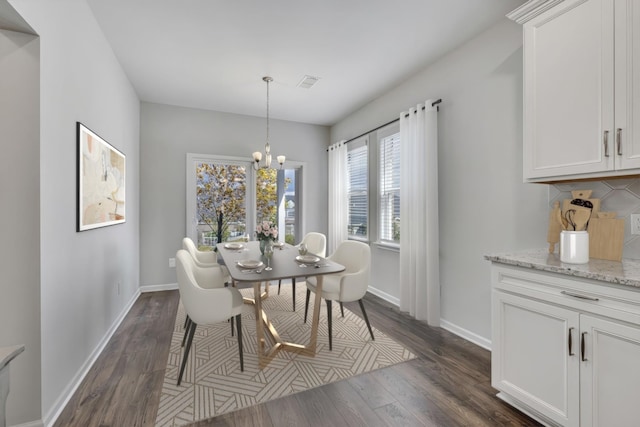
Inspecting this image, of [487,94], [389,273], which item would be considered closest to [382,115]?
[487,94]

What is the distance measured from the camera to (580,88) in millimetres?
1688

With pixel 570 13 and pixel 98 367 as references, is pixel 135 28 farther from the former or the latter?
pixel 570 13

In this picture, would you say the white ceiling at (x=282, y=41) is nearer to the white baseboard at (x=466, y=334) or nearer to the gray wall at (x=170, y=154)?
the gray wall at (x=170, y=154)

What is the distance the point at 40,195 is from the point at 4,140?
33 cm

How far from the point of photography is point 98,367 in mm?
2295

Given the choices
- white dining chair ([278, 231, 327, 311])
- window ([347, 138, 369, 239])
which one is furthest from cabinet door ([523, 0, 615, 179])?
window ([347, 138, 369, 239])

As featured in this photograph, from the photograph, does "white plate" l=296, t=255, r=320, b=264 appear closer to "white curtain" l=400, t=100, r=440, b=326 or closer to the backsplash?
"white curtain" l=400, t=100, r=440, b=326

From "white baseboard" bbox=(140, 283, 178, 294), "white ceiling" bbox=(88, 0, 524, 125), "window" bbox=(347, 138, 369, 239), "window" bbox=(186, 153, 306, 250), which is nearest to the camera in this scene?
"white ceiling" bbox=(88, 0, 524, 125)

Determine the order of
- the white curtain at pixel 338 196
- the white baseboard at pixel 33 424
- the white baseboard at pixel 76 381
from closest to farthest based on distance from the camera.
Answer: the white baseboard at pixel 33 424, the white baseboard at pixel 76 381, the white curtain at pixel 338 196

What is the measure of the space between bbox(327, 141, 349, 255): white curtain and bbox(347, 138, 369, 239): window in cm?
9

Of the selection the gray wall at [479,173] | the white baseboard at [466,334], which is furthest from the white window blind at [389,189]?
the white baseboard at [466,334]

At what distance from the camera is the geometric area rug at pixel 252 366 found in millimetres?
1888

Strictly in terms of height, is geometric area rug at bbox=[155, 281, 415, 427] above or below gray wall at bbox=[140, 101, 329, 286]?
below

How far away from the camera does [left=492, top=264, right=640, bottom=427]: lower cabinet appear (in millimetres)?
1326
